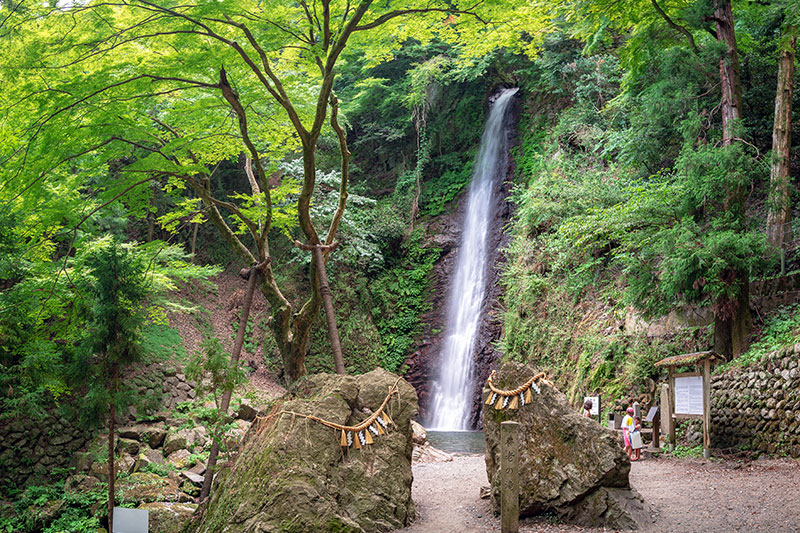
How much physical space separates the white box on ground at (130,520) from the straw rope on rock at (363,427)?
1829mm

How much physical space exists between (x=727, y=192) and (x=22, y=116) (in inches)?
461

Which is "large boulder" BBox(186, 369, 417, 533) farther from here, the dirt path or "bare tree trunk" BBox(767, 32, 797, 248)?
"bare tree trunk" BBox(767, 32, 797, 248)

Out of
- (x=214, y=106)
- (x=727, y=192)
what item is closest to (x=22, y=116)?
(x=214, y=106)

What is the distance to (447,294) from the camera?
832 inches

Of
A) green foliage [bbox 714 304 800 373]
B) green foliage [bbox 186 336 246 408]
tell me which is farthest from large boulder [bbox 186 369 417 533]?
green foliage [bbox 714 304 800 373]

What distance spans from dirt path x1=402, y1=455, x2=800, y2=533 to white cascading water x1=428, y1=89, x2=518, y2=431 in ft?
28.0

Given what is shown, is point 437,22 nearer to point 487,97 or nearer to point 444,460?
point 444,460

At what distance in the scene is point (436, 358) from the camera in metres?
20.1

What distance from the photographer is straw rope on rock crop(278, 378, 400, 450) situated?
6652 mm

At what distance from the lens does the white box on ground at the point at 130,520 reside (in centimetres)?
638

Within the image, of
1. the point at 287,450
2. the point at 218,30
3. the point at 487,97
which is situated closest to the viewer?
the point at 287,450

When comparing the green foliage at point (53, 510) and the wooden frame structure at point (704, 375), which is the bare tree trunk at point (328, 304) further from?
the wooden frame structure at point (704, 375)

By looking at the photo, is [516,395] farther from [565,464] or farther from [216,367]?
[216,367]

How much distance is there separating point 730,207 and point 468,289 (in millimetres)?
10480
